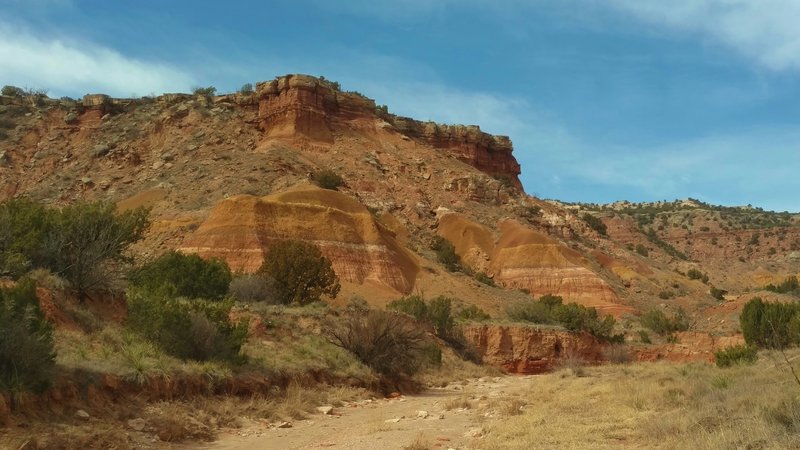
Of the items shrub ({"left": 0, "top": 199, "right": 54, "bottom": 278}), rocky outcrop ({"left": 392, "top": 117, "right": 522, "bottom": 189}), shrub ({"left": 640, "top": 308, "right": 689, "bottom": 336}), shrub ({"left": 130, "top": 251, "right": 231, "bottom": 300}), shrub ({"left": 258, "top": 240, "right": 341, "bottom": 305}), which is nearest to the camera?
shrub ({"left": 0, "top": 199, "right": 54, "bottom": 278})

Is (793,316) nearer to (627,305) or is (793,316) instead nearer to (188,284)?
(188,284)

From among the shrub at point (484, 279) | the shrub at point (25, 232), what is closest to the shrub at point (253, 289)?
the shrub at point (25, 232)

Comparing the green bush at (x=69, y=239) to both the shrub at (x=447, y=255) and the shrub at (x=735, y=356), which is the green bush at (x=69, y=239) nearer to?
the shrub at (x=735, y=356)

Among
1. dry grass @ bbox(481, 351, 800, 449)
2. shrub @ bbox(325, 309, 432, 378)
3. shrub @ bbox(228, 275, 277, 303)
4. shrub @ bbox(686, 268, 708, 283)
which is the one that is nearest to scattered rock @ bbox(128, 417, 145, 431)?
dry grass @ bbox(481, 351, 800, 449)

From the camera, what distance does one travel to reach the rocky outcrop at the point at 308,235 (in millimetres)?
48531

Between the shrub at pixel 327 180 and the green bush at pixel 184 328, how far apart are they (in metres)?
43.7

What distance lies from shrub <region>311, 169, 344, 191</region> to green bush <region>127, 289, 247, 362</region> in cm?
4371

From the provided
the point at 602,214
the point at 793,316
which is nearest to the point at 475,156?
the point at 602,214

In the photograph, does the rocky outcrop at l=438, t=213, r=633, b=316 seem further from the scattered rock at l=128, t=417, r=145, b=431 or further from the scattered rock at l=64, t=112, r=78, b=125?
the scattered rock at l=128, t=417, r=145, b=431

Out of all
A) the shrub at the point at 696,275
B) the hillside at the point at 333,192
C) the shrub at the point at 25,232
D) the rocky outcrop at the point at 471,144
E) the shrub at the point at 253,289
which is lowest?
the shrub at the point at 253,289

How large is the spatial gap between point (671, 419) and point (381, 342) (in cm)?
1308

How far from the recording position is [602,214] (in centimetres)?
12119

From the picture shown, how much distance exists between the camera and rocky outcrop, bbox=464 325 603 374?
130 feet

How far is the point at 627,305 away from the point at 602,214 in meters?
61.6
